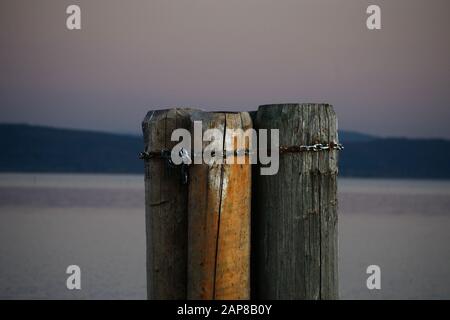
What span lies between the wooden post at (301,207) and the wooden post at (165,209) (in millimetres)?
567

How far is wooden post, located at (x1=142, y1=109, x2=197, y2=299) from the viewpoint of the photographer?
4785mm

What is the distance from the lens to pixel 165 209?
4812 millimetres

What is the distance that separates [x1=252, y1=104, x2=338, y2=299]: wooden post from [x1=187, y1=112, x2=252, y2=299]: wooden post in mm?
189

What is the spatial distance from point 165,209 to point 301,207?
3.06 feet

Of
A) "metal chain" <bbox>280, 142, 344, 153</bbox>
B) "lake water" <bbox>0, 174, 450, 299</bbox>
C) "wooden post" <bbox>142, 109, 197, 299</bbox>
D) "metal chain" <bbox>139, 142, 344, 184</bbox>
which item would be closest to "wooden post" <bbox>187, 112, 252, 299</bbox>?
"metal chain" <bbox>139, 142, 344, 184</bbox>

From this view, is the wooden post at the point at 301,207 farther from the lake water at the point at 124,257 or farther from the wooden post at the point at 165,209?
the lake water at the point at 124,257

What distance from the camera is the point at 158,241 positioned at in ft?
15.9

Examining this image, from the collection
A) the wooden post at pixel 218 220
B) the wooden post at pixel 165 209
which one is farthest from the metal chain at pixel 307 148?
the wooden post at pixel 165 209

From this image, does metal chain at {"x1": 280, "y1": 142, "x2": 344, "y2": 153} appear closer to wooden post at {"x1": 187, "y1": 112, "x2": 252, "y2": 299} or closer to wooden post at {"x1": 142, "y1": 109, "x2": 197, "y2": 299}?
wooden post at {"x1": 187, "y1": 112, "x2": 252, "y2": 299}

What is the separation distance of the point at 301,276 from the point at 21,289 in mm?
Answer: 16291

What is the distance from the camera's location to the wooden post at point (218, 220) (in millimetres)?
4578

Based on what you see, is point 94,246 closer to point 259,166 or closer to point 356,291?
point 356,291
